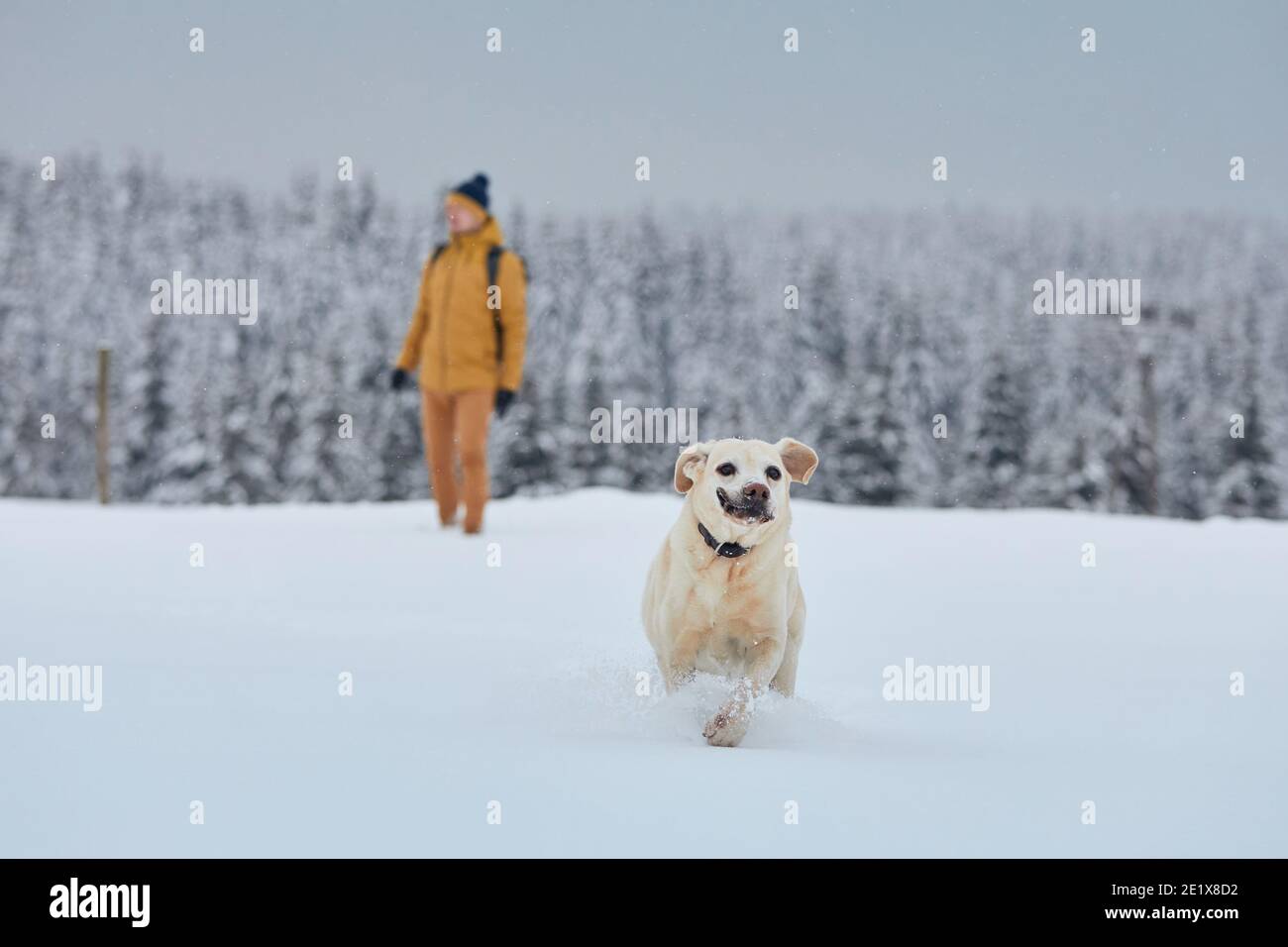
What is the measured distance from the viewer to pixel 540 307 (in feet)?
151

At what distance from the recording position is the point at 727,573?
3701 mm

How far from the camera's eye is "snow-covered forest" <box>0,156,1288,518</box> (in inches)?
1407

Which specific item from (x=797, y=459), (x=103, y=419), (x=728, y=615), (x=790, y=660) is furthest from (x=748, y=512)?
(x=103, y=419)

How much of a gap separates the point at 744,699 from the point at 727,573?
1.50ft

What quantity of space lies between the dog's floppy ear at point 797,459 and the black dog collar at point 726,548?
45cm

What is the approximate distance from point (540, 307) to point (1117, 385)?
913 inches

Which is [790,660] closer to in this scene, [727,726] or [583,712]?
[727,726]

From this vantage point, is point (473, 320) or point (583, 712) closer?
point (583, 712)

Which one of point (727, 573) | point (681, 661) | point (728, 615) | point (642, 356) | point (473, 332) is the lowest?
point (681, 661)

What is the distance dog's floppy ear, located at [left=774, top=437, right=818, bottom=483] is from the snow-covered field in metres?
0.87

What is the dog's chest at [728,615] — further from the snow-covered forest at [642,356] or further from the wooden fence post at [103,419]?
the snow-covered forest at [642,356]

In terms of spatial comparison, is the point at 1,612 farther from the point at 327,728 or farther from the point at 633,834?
the point at 633,834

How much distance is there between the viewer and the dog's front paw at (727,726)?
11.2 ft
